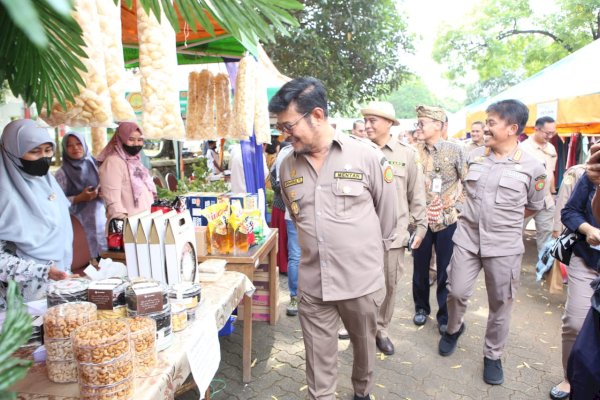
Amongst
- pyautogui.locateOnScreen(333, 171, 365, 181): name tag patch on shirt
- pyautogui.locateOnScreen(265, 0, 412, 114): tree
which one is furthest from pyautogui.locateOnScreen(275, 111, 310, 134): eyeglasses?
pyautogui.locateOnScreen(265, 0, 412, 114): tree

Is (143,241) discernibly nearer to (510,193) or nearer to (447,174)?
(510,193)

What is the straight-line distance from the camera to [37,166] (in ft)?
7.39

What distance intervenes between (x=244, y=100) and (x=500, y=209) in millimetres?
2105

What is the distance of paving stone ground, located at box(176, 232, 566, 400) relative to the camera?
9.78ft

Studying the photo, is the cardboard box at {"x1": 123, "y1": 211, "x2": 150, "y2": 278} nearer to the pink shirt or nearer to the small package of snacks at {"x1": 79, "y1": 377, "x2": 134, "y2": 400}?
the small package of snacks at {"x1": 79, "y1": 377, "x2": 134, "y2": 400}

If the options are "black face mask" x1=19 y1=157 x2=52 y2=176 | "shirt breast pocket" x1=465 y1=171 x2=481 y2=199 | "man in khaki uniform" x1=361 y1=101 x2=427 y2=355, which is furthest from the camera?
"man in khaki uniform" x1=361 y1=101 x2=427 y2=355

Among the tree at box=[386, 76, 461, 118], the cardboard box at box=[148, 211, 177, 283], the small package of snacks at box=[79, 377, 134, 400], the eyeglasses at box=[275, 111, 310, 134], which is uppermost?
the tree at box=[386, 76, 461, 118]

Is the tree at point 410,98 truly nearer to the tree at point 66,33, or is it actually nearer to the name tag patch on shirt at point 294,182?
the name tag patch on shirt at point 294,182

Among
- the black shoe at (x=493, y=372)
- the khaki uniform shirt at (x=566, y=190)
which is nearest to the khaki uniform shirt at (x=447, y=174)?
the khaki uniform shirt at (x=566, y=190)

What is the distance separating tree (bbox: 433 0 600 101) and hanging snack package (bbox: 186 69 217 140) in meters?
12.7

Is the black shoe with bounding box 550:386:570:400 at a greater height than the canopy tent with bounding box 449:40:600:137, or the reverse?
the canopy tent with bounding box 449:40:600:137

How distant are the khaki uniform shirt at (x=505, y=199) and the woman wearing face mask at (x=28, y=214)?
2696mm

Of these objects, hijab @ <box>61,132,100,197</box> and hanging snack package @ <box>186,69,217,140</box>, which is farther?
hijab @ <box>61,132,100,197</box>

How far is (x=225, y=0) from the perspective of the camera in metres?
0.84
